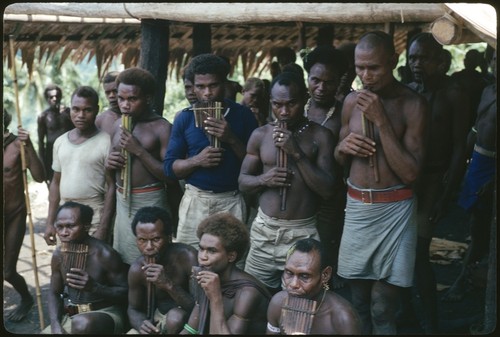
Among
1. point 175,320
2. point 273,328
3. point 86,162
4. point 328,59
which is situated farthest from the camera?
point 86,162

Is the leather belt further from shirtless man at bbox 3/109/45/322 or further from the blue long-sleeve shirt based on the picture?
shirtless man at bbox 3/109/45/322

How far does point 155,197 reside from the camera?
562 centimetres

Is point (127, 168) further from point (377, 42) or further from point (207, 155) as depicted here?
point (377, 42)

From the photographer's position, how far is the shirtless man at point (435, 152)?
5348 millimetres

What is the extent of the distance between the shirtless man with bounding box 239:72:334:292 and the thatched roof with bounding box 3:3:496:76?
1.16m

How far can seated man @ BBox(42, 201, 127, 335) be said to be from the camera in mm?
5074

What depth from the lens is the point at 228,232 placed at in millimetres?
4535

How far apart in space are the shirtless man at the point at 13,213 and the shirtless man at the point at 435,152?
3533mm

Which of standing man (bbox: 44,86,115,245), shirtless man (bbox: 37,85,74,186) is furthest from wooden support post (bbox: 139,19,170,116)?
shirtless man (bbox: 37,85,74,186)

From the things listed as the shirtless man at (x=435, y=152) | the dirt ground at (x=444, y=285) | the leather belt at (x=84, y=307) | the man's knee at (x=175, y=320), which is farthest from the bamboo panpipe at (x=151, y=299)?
the shirtless man at (x=435, y=152)

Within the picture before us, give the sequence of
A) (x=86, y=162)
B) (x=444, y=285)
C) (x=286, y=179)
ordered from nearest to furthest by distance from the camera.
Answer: (x=286, y=179) → (x=86, y=162) → (x=444, y=285)

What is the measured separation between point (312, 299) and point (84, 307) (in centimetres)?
187

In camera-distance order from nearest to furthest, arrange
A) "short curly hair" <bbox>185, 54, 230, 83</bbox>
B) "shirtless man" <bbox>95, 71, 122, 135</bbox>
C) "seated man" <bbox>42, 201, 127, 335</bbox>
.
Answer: "seated man" <bbox>42, 201, 127, 335</bbox> < "short curly hair" <bbox>185, 54, 230, 83</bbox> < "shirtless man" <bbox>95, 71, 122, 135</bbox>

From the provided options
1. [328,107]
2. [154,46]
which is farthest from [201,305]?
[154,46]
